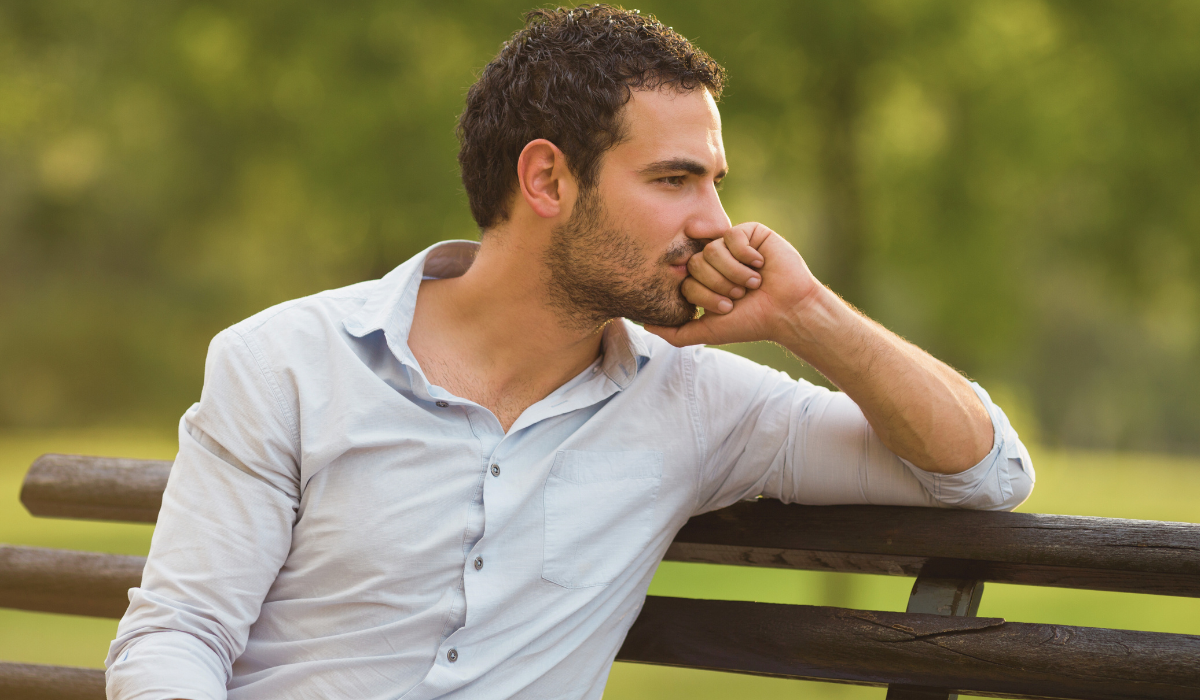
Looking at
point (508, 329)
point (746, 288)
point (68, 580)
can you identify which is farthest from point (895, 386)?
point (68, 580)

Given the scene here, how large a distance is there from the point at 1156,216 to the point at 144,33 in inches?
313

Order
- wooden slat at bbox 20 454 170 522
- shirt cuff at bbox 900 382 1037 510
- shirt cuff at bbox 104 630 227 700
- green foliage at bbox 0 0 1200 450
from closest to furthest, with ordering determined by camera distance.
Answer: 1. shirt cuff at bbox 104 630 227 700
2. shirt cuff at bbox 900 382 1037 510
3. wooden slat at bbox 20 454 170 522
4. green foliage at bbox 0 0 1200 450

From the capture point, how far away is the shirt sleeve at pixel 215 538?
1.91 m

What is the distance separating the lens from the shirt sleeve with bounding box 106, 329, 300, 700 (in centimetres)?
191

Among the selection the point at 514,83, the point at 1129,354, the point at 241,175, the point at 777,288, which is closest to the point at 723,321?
the point at 777,288

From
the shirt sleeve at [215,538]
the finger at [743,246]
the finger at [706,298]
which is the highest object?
the finger at [743,246]

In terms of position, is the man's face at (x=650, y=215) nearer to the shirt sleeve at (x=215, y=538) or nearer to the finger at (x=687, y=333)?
the finger at (x=687, y=333)

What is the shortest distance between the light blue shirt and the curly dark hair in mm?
444

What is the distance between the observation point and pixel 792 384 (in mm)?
2402

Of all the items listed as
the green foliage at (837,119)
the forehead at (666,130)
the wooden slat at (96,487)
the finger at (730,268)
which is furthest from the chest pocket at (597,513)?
the green foliage at (837,119)

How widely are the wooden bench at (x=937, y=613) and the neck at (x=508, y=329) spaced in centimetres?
53

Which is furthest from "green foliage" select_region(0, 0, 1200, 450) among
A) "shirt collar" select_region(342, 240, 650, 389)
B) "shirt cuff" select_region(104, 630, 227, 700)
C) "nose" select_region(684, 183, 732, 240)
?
"shirt cuff" select_region(104, 630, 227, 700)

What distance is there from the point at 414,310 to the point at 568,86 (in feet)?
2.13

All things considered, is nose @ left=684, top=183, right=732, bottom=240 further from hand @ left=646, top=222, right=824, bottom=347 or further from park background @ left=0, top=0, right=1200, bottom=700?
park background @ left=0, top=0, right=1200, bottom=700
